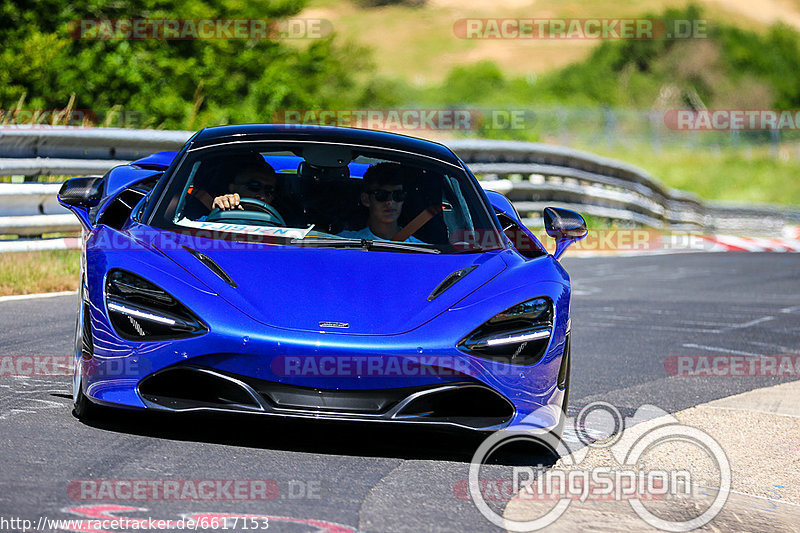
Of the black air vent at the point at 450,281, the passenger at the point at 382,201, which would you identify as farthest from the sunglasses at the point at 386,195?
the black air vent at the point at 450,281

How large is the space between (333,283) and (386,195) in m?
1.04

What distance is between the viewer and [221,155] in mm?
5711

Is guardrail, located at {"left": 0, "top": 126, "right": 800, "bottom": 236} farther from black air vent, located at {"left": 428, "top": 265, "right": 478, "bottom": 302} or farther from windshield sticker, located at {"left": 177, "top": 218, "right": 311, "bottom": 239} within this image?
black air vent, located at {"left": 428, "top": 265, "right": 478, "bottom": 302}

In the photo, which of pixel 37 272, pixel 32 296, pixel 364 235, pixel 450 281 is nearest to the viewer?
pixel 450 281

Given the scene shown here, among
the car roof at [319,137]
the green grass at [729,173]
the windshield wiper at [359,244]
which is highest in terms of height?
the green grass at [729,173]

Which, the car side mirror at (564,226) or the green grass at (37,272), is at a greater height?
the car side mirror at (564,226)

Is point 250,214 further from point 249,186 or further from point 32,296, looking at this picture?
point 32,296

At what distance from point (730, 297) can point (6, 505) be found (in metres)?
10.0

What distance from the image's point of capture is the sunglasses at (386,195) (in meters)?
5.59

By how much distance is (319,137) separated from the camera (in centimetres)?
596

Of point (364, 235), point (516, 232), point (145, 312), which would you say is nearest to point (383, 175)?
point (364, 235)

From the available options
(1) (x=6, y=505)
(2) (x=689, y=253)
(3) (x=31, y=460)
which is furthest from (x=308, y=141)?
(2) (x=689, y=253)

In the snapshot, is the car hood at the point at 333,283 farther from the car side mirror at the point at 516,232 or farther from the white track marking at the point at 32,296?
the white track marking at the point at 32,296

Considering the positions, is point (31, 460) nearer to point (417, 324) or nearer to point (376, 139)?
point (417, 324)
